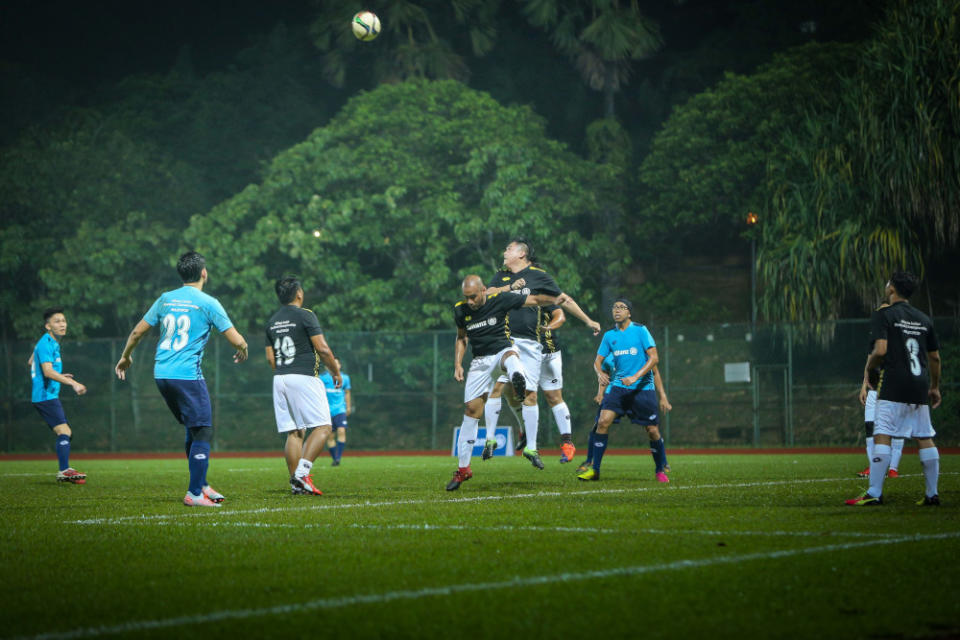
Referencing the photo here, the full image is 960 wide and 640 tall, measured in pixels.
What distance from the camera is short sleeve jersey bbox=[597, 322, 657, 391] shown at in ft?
44.2

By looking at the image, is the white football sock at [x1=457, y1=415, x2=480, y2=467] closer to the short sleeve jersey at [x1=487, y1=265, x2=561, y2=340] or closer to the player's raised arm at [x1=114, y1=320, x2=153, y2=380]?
the short sleeve jersey at [x1=487, y1=265, x2=561, y2=340]

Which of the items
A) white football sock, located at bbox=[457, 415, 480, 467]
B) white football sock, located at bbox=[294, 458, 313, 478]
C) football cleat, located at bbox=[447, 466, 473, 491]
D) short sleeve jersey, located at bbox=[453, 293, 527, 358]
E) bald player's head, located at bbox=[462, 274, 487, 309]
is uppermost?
bald player's head, located at bbox=[462, 274, 487, 309]

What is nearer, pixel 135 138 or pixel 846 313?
pixel 846 313

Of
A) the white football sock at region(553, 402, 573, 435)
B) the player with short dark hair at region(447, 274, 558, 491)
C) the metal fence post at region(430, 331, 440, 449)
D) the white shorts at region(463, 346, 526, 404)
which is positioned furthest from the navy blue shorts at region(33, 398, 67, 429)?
the metal fence post at region(430, 331, 440, 449)

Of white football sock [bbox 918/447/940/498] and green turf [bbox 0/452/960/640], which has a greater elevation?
white football sock [bbox 918/447/940/498]

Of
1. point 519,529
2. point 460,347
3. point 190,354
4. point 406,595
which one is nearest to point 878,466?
point 519,529

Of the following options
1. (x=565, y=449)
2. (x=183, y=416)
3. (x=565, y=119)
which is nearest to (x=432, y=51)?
(x=565, y=119)

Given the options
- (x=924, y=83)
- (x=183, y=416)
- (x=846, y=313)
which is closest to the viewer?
(x=183, y=416)

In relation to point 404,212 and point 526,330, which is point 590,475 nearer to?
point 526,330

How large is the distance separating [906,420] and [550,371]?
246 inches

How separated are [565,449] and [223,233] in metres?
25.0

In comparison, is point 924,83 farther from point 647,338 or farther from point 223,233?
point 223,233

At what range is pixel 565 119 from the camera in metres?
48.7

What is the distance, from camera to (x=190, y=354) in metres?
10.6
